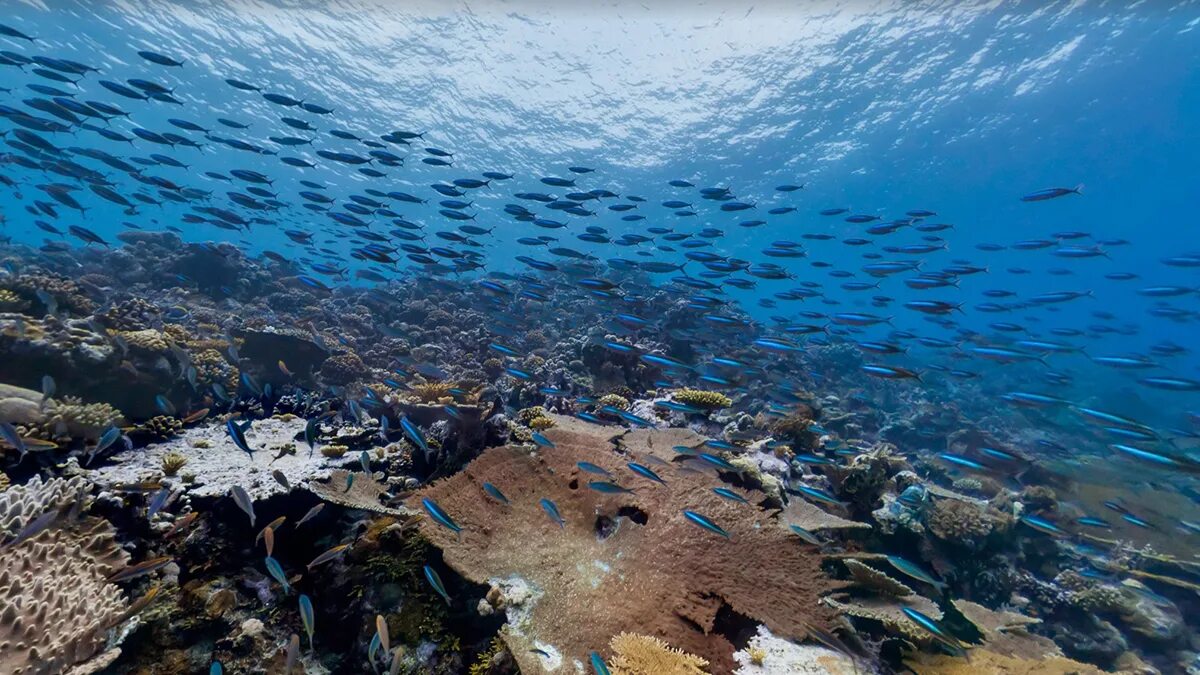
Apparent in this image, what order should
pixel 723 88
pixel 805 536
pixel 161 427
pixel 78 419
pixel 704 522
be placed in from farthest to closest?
1. pixel 723 88
2. pixel 161 427
3. pixel 78 419
4. pixel 805 536
5. pixel 704 522

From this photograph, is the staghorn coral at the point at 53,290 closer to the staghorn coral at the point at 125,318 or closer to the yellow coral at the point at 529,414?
the staghorn coral at the point at 125,318

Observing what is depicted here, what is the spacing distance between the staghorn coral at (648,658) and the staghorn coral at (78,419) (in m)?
6.18

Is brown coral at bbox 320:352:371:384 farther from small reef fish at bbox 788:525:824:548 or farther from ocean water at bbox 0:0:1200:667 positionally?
small reef fish at bbox 788:525:824:548

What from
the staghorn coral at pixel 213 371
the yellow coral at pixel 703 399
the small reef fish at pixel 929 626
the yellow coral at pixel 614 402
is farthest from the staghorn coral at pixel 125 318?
the small reef fish at pixel 929 626

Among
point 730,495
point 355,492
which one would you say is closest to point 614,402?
point 730,495

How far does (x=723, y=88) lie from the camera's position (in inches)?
1170

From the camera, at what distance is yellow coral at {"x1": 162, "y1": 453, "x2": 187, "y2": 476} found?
498 centimetres

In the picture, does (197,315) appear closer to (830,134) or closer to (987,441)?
(987,441)

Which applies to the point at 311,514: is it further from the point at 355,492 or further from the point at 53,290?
the point at 53,290

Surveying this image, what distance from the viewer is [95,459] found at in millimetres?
5203

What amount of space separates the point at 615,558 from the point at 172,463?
466 cm

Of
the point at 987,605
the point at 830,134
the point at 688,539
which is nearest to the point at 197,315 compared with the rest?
the point at 688,539

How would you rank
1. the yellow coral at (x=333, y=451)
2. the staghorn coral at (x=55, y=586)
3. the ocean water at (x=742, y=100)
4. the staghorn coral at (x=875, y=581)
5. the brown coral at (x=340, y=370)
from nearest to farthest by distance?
1. the staghorn coral at (x=55, y=586)
2. the staghorn coral at (x=875, y=581)
3. the yellow coral at (x=333, y=451)
4. the brown coral at (x=340, y=370)
5. the ocean water at (x=742, y=100)

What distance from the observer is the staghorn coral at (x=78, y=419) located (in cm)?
525
